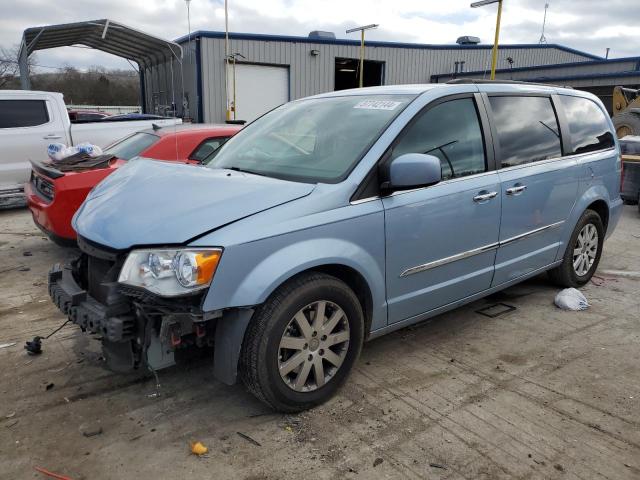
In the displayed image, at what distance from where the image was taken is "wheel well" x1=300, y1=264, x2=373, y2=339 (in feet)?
9.53

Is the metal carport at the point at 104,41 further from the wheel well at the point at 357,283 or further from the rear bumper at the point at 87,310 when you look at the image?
the wheel well at the point at 357,283

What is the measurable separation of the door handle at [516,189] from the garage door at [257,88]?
1807 cm

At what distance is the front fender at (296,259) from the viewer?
2471mm

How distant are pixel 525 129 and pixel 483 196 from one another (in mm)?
896

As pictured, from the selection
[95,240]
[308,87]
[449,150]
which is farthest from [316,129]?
[308,87]

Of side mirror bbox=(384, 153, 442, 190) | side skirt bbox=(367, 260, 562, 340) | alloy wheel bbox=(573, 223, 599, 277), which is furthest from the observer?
alloy wheel bbox=(573, 223, 599, 277)

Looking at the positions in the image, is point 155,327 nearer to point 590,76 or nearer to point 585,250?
point 585,250

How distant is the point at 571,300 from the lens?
452 centimetres

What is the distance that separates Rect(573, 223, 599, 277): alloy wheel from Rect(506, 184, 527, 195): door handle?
1.24m

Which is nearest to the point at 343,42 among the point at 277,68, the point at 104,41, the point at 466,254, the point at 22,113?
the point at 277,68

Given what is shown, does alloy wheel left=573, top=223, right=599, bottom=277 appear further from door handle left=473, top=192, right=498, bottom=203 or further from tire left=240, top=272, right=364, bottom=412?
tire left=240, top=272, right=364, bottom=412

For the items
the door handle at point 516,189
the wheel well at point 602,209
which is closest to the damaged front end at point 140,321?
the door handle at point 516,189

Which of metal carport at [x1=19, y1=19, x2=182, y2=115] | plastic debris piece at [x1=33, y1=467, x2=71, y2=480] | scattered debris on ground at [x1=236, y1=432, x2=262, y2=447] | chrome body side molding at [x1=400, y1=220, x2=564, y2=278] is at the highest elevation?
metal carport at [x1=19, y1=19, x2=182, y2=115]

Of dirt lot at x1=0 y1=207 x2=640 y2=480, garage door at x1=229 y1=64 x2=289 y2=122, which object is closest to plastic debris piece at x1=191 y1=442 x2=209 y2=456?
dirt lot at x1=0 y1=207 x2=640 y2=480
